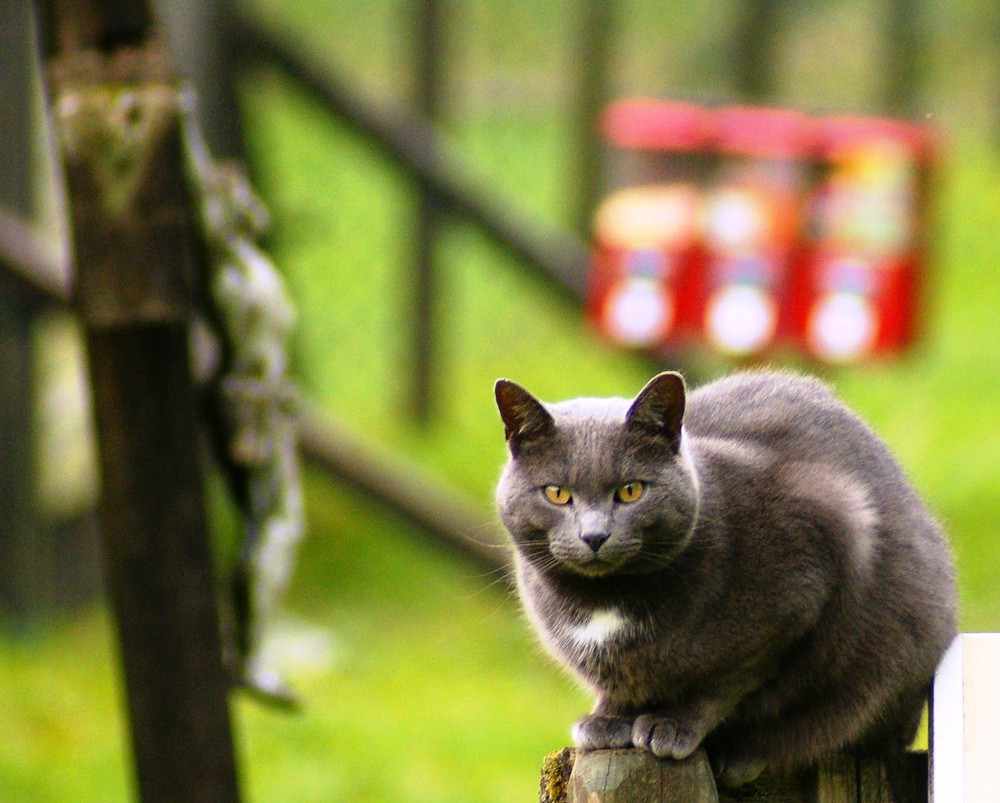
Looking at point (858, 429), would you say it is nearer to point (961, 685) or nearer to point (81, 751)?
point (961, 685)

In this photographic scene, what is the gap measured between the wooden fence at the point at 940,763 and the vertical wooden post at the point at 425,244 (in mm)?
5919

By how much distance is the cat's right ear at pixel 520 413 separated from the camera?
6.86 ft

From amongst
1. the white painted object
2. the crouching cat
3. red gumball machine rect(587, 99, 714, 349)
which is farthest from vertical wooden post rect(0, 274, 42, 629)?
the white painted object

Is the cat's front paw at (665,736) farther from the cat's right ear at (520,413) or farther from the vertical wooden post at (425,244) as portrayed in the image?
the vertical wooden post at (425,244)

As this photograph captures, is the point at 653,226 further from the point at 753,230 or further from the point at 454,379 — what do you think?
the point at 454,379

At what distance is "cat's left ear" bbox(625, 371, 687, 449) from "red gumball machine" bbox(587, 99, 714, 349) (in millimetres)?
3392

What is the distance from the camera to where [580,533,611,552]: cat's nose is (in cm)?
203

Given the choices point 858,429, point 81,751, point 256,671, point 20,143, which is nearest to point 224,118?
point 20,143

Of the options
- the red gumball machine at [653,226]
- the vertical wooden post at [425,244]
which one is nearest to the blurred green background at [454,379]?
the vertical wooden post at [425,244]

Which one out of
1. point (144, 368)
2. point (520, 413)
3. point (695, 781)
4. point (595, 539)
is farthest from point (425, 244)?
point (695, 781)

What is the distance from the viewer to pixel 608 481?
207 centimetres

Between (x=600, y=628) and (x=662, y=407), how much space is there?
353 mm

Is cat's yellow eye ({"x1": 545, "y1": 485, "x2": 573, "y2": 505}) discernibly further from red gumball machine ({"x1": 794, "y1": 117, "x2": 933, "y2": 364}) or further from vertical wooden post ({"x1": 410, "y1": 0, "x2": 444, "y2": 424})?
vertical wooden post ({"x1": 410, "y1": 0, "x2": 444, "y2": 424})

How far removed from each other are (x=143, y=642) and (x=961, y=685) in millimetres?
1445
